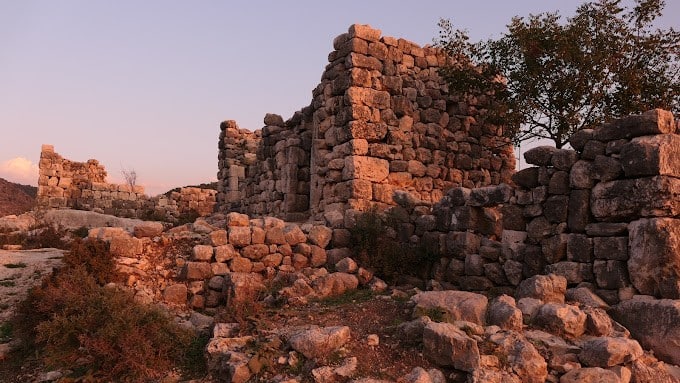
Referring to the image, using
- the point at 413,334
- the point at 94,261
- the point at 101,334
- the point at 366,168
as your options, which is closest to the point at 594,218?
the point at 413,334

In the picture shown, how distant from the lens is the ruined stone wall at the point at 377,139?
34.2 ft

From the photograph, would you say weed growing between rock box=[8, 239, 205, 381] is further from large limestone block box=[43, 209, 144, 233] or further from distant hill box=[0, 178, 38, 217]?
distant hill box=[0, 178, 38, 217]

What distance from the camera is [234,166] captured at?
1673cm

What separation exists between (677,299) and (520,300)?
61.4 inches

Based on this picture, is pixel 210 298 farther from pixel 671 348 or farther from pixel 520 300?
pixel 671 348

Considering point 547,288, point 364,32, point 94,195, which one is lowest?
point 547,288

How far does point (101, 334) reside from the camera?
5.63 m

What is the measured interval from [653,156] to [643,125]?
44cm

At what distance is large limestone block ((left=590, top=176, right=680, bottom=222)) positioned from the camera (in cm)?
611

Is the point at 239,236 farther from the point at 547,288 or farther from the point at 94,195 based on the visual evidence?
the point at 94,195

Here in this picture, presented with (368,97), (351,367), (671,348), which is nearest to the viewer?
(351,367)

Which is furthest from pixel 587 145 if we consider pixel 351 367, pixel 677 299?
pixel 351 367

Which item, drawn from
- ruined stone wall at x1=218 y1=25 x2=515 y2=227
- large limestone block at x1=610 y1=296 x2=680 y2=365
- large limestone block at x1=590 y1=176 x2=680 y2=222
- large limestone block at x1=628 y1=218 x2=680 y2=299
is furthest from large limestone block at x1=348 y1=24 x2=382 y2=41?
large limestone block at x1=610 y1=296 x2=680 y2=365

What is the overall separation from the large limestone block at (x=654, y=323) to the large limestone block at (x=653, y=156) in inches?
55.8
